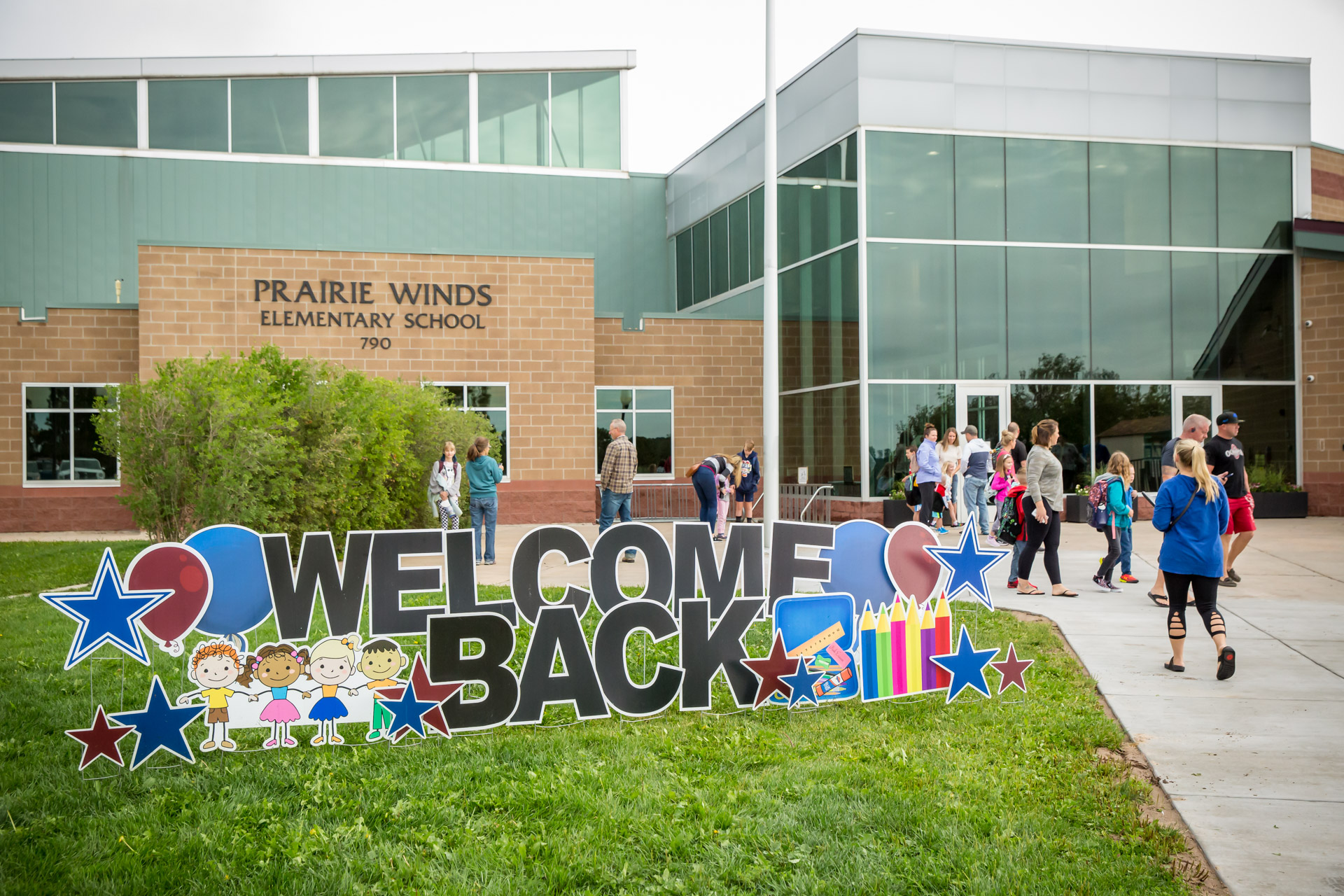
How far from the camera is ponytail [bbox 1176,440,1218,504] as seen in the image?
6863 mm

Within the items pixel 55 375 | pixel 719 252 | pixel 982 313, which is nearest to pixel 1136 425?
pixel 982 313

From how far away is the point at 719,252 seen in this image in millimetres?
26891

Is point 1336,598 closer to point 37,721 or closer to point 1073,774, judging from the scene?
point 1073,774

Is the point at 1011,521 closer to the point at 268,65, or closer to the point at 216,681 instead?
the point at 216,681

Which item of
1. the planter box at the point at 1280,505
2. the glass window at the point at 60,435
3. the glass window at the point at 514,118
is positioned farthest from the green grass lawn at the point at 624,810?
the glass window at the point at 514,118

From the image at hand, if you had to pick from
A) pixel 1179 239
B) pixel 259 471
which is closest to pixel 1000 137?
pixel 1179 239

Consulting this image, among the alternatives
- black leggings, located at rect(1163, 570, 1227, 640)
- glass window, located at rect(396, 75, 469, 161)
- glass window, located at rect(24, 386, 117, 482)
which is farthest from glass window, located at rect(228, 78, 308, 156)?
black leggings, located at rect(1163, 570, 1227, 640)

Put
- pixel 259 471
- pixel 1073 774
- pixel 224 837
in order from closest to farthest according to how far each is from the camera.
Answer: pixel 224 837 < pixel 1073 774 < pixel 259 471

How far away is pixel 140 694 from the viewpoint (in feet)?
21.3

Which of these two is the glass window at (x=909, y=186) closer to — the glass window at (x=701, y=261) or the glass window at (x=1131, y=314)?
the glass window at (x=1131, y=314)

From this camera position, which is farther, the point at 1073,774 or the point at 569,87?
the point at 569,87

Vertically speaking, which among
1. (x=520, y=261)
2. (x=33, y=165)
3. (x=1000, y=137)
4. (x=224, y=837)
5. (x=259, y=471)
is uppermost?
(x=33, y=165)

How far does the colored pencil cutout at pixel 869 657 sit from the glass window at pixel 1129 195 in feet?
55.0

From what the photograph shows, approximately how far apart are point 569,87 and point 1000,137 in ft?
44.6
